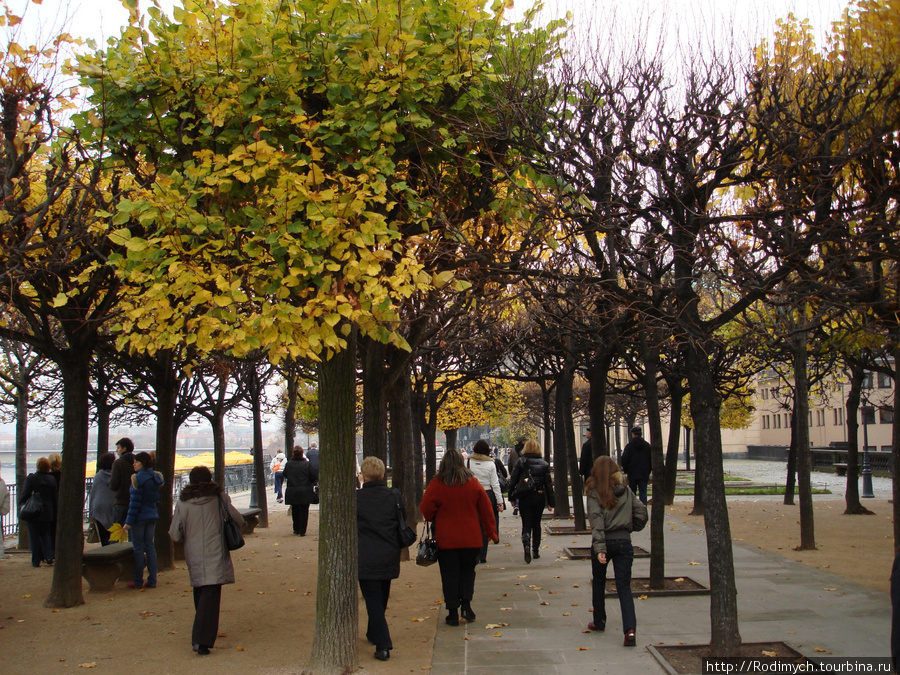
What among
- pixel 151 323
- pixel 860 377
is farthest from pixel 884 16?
pixel 860 377

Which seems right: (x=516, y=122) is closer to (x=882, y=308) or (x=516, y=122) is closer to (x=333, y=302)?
(x=333, y=302)

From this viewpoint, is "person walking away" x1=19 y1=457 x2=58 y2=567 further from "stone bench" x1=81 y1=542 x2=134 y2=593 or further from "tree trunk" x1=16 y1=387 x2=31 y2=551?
"stone bench" x1=81 y1=542 x2=134 y2=593

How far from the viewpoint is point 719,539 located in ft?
22.0

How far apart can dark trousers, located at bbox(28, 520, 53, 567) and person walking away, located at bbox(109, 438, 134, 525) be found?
206 cm

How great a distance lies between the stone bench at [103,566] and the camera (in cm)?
1061

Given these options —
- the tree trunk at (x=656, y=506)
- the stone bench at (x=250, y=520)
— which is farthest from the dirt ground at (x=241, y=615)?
the tree trunk at (x=656, y=506)

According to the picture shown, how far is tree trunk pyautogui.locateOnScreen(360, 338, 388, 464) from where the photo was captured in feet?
39.2

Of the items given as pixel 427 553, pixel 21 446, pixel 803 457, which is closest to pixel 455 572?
pixel 427 553

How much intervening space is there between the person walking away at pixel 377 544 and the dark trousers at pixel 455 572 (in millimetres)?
952

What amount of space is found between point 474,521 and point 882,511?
1472 centimetres

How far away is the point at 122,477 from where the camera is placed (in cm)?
1183

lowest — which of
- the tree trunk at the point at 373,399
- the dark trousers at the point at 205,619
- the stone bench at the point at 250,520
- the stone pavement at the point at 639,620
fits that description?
the stone bench at the point at 250,520

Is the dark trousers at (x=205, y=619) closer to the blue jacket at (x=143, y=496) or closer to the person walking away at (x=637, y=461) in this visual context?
the blue jacket at (x=143, y=496)

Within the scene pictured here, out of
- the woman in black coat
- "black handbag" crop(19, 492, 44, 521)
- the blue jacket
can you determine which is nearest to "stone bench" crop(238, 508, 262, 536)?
the woman in black coat
